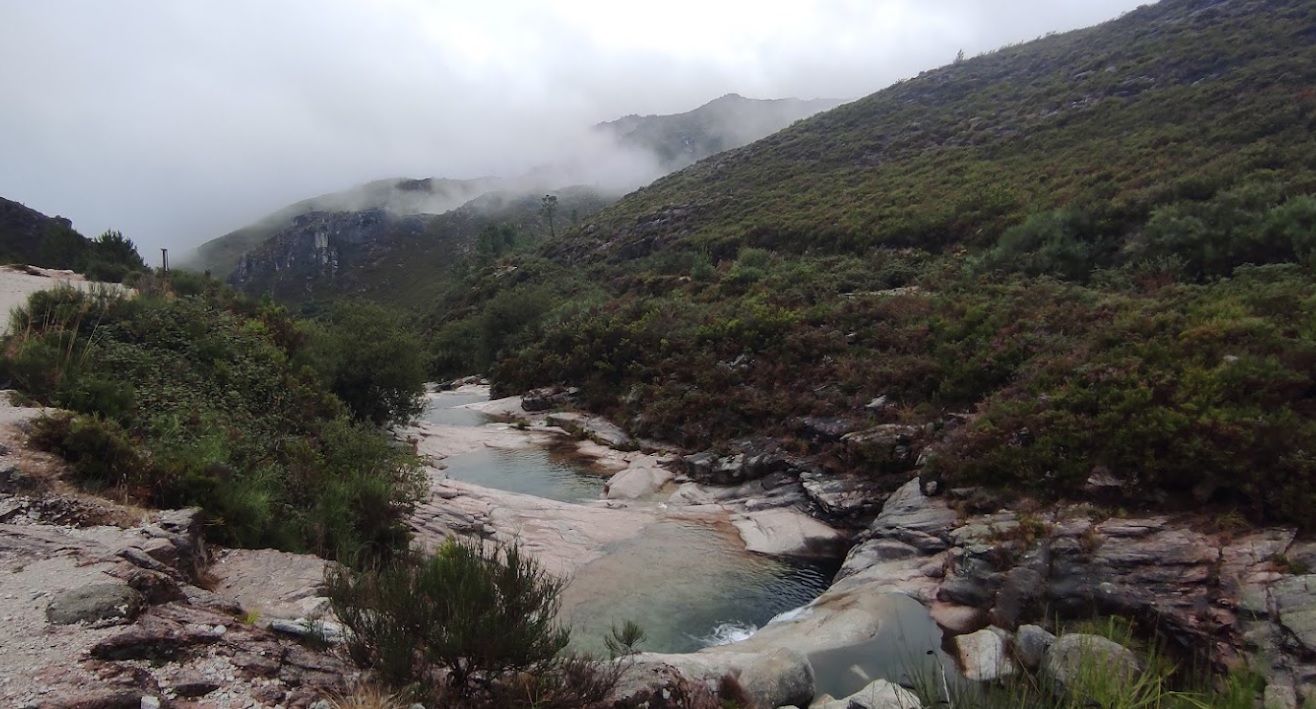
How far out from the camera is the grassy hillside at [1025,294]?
1258 centimetres

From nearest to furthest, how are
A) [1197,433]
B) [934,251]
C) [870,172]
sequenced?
[1197,433] → [934,251] → [870,172]

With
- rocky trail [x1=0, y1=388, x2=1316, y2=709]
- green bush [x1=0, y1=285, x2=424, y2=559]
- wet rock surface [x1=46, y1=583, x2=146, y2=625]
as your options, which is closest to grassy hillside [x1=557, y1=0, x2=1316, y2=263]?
rocky trail [x1=0, y1=388, x2=1316, y2=709]

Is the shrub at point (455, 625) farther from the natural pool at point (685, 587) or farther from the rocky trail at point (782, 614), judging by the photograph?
the natural pool at point (685, 587)

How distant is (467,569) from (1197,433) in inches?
501

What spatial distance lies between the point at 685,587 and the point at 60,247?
47.7 m

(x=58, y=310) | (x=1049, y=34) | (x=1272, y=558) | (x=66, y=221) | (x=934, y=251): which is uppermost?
(x=1049, y=34)

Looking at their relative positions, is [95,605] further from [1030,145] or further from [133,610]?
[1030,145]

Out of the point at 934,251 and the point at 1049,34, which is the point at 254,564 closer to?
the point at 934,251

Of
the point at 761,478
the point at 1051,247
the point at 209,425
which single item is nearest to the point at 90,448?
the point at 209,425

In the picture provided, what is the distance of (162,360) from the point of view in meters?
13.0

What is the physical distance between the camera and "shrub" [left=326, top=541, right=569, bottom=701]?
18.0ft

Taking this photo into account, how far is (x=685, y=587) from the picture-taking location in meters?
13.2

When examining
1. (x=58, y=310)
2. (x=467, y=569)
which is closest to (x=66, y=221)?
(x=58, y=310)

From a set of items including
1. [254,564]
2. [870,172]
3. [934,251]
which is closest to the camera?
[254,564]
